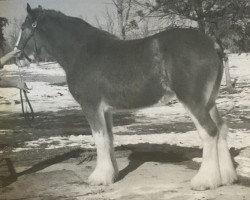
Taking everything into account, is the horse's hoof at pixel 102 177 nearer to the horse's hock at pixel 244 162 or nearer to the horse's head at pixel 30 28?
the horse's hock at pixel 244 162

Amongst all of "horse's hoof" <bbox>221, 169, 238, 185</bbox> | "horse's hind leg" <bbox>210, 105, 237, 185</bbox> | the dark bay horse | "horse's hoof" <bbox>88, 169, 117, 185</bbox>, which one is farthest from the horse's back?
"horse's hoof" <bbox>221, 169, 238, 185</bbox>

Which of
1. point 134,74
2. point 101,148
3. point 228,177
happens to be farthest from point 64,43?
point 228,177

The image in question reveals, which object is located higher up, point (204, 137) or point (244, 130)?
point (204, 137)

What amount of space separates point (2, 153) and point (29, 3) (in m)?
2.92

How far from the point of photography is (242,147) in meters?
5.79

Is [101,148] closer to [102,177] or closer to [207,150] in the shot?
[102,177]

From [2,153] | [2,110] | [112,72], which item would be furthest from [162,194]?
[2,110]

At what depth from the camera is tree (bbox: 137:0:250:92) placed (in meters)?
9.81

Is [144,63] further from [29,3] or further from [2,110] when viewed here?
[2,110]

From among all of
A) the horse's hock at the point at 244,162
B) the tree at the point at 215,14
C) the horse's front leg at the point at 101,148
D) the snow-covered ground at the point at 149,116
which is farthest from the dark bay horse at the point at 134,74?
the tree at the point at 215,14

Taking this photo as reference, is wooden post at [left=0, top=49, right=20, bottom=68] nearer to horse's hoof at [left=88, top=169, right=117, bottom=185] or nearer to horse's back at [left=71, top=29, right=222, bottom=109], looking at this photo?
horse's back at [left=71, top=29, right=222, bottom=109]

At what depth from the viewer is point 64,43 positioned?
176 inches

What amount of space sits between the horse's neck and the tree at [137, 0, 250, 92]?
18.4 ft

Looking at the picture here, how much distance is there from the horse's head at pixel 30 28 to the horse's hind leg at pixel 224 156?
2075 mm
